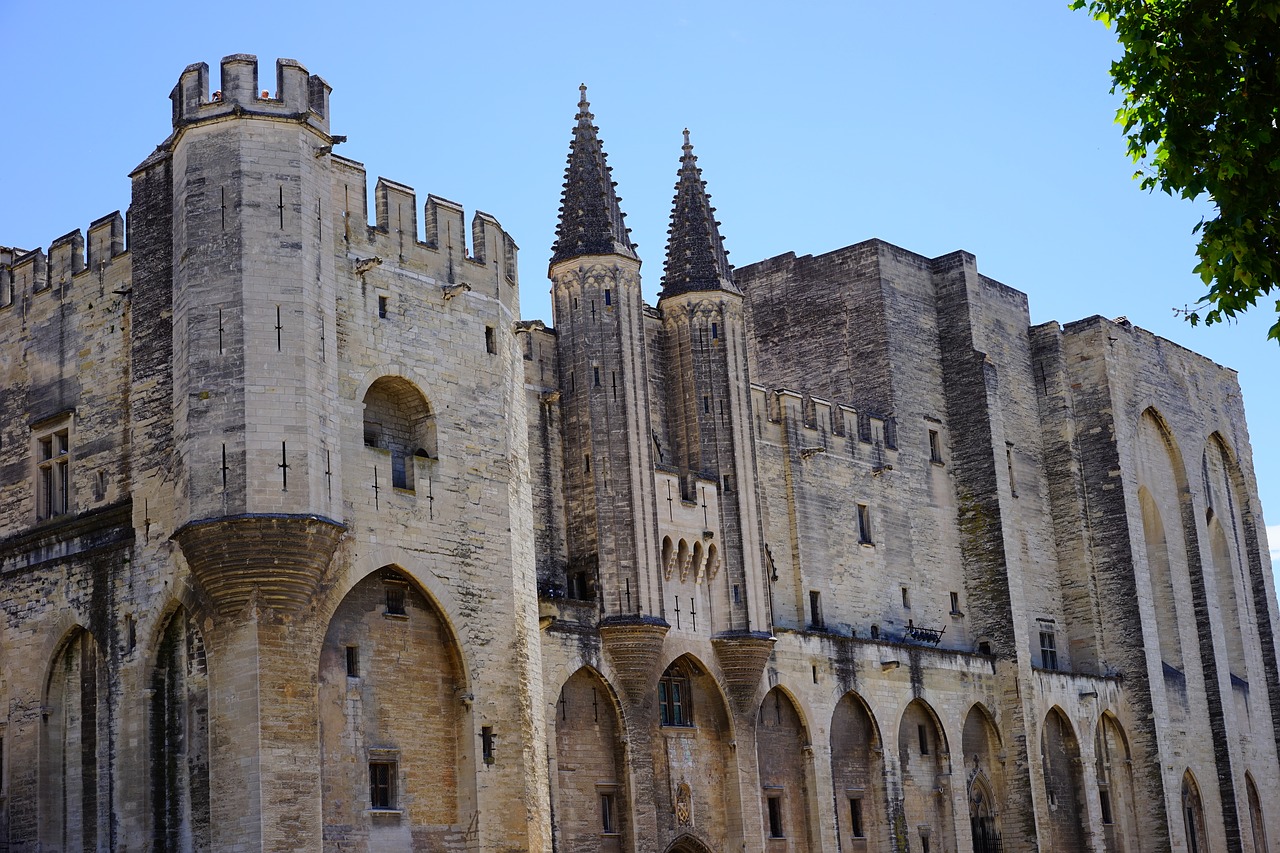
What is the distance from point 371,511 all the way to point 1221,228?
637 inches

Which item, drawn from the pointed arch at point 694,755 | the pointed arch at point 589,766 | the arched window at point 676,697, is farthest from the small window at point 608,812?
the arched window at point 676,697

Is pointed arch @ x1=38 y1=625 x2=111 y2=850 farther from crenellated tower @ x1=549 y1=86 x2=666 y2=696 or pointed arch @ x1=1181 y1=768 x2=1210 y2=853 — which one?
pointed arch @ x1=1181 y1=768 x2=1210 y2=853

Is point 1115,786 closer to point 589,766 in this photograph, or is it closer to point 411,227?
point 589,766

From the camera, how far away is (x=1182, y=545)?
61.4 metres

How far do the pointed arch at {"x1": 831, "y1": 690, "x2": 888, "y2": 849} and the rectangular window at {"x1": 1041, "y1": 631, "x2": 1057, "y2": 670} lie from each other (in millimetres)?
11400

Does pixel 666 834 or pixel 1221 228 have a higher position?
pixel 1221 228

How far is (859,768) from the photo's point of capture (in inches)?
1770

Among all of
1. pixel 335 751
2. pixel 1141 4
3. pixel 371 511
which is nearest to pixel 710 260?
pixel 371 511

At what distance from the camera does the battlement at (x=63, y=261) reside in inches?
1288

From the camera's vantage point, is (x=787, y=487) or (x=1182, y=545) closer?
(x=787, y=487)

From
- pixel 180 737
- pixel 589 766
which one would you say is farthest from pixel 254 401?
pixel 589 766

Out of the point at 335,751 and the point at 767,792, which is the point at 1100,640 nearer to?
the point at 767,792

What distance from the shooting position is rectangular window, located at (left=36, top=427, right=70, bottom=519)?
107 ft

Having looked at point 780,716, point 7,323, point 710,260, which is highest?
point 710,260
